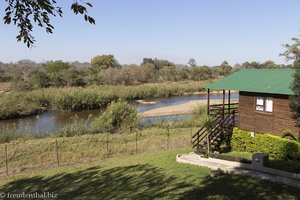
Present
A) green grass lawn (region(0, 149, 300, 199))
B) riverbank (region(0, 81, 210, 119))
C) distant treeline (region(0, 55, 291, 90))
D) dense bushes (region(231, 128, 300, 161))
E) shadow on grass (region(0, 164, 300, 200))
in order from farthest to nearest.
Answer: distant treeline (region(0, 55, 291, 90)), riverbank (region(0, 81, 210, 119)), dense bushes (region(231, 128, 300, 161)), green grass lawn (region(0, 149, 300, 199)), shadow on grass (region(0, 164, 300, 200))

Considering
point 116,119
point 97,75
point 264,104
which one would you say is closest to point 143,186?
point 264,104

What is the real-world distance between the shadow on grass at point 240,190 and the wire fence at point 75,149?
9.42 metres

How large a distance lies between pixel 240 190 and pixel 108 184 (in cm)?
516

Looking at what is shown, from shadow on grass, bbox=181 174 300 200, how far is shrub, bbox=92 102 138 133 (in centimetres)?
1759

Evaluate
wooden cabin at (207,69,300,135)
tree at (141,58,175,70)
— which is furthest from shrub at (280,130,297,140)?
tree at (141,58,175,70)

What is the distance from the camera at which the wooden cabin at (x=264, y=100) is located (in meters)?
16.6

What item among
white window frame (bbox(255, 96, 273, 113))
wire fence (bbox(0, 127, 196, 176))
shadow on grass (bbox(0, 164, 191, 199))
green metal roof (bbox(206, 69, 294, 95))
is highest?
green metal roof (bbox(206, 69, 294, 95))

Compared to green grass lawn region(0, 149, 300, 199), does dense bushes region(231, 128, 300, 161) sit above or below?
above

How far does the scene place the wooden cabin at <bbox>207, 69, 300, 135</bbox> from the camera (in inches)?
655

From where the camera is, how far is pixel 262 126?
18.1 m

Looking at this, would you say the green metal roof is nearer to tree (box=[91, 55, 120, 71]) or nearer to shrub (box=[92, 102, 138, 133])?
shrub (box=[92, 102, 138, 133])

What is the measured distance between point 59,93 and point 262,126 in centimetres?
4095

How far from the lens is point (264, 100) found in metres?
17.9

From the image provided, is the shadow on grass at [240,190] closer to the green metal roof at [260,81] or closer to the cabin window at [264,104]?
the green metal roof at [260,81]
